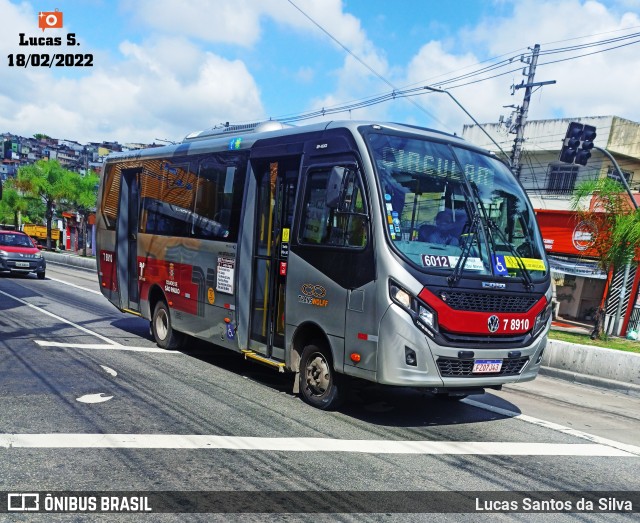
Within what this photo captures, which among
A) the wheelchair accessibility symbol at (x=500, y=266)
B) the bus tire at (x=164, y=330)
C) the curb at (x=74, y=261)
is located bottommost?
the curb at (x=74, y=261)

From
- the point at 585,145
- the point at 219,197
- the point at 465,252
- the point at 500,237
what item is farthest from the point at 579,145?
the point at 465,252

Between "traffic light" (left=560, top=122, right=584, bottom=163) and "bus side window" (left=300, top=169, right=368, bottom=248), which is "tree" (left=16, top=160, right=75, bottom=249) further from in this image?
"bus side window" (left=300, top=169, right=368, bottom=248)

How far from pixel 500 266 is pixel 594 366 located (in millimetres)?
5741

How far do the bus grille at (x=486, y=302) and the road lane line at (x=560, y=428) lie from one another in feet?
4.91

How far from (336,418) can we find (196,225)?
410 centimetres

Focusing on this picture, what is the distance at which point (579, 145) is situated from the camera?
53.3ft

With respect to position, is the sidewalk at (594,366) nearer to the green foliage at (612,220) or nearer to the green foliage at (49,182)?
the green foliage at (612,220)

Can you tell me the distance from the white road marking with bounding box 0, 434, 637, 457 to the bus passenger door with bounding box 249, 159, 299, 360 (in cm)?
195

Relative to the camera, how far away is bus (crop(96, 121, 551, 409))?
612cm

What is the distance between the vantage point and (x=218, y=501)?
4.34 metres

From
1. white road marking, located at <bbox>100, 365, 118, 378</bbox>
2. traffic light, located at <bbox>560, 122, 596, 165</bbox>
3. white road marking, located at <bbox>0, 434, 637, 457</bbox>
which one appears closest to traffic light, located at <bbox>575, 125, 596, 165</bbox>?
traffic light, located at <bbox>560, 122, 596, 165</bbox>

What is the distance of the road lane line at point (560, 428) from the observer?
6.48 metres

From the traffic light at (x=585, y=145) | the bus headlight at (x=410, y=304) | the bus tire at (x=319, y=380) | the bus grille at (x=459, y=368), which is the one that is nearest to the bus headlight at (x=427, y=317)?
the bus headlight at (x=410, y=304)

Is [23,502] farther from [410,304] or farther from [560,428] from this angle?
[560,428]
